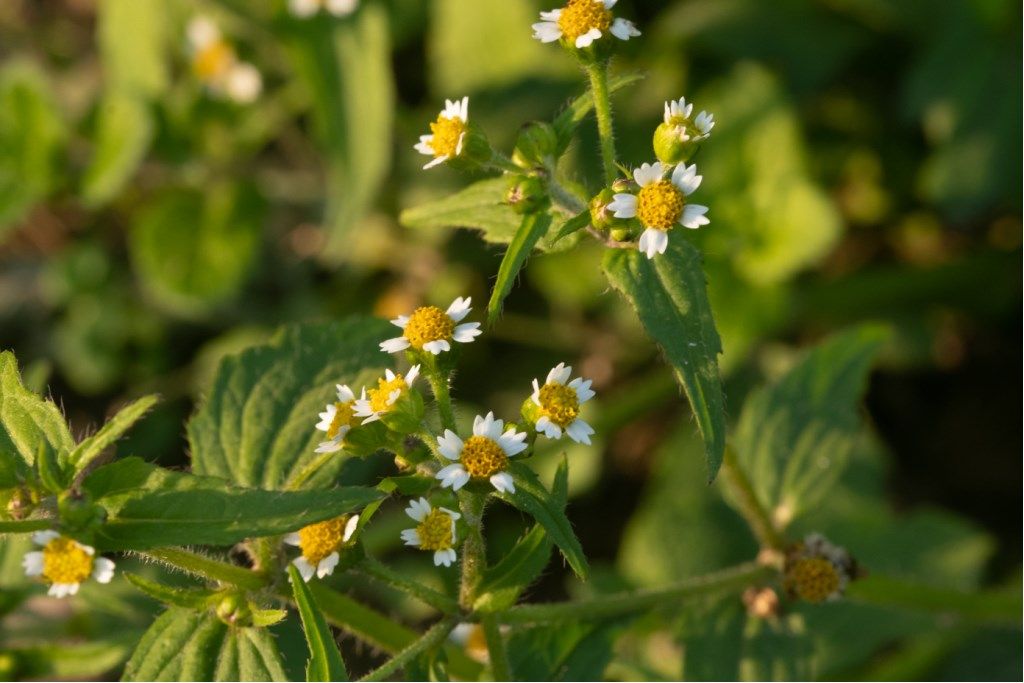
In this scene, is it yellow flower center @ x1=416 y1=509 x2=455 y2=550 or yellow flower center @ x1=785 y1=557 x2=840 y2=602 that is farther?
yellow flower center @ x1=785 y1=557 x2=840 y2=602

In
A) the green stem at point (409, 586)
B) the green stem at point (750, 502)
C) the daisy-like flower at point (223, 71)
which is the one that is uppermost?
the daisy-like flower at point (223, 71)

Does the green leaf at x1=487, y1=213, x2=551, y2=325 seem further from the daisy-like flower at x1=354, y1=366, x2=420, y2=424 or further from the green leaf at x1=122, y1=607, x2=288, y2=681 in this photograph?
the green leaf at x1=122, y1=607, x2=288, y2=681

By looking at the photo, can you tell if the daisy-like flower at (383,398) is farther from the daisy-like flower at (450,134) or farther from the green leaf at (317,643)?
the daisy-like flower at (450,134)

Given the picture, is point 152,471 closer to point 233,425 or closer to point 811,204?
point 233,425

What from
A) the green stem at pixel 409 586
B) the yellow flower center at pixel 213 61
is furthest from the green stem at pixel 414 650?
the yellow flower center at pixel 213 61

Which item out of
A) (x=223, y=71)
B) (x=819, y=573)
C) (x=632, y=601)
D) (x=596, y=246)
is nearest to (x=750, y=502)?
(x=819, y=573)

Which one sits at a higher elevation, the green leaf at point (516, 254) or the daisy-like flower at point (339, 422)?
the green leaf at point (516, 254)

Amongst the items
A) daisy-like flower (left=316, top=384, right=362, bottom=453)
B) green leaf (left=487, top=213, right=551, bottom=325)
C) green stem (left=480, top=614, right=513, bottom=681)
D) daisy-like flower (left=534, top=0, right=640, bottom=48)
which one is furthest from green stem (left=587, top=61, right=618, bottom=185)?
green stem (left=480, top=614, right=513, bottom=681)
